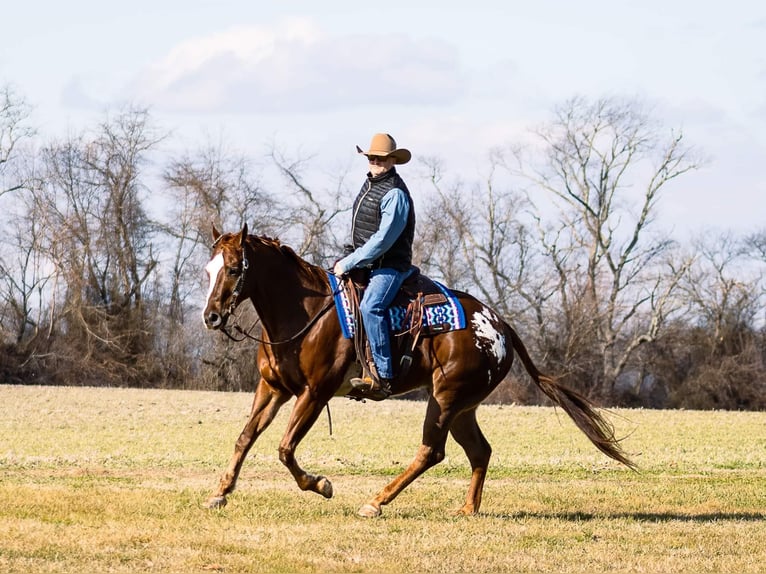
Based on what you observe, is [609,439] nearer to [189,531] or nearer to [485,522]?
[485,522]

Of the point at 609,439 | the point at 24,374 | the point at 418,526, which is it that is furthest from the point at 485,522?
the point at 24,374

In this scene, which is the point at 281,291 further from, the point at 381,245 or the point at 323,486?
the point at 323,486

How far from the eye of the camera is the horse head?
955cm

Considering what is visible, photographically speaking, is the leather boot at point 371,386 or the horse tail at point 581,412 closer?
the leather boot at point 371,386

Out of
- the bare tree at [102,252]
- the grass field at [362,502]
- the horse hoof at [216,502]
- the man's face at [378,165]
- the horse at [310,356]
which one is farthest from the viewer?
the bare tree at [102,252]

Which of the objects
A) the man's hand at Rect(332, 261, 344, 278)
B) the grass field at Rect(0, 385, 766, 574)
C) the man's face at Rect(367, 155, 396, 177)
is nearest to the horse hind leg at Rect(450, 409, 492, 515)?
the grass field at Rect(0, 385, 766, 574)

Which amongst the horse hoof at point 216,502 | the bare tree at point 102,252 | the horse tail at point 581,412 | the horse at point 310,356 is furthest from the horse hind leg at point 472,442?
the bare tree at point 102,252

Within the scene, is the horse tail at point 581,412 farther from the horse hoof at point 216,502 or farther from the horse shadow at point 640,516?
the horse hoof at point 216,502

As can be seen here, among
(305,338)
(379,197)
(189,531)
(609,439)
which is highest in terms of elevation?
(379,197)

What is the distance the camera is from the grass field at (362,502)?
27.1 ft

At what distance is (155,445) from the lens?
18062 mm

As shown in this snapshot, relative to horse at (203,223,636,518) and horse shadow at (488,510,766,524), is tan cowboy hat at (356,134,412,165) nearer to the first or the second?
horse at (203,223,636,518)

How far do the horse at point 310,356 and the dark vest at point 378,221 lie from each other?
0.53 m

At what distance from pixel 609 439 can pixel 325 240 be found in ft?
117
